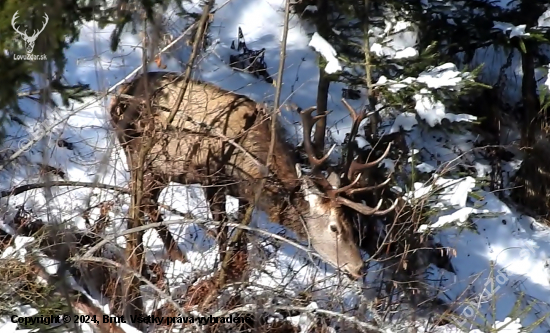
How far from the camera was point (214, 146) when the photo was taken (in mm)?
5523

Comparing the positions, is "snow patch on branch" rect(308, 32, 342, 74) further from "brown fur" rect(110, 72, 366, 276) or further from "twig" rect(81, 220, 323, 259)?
"twig" rect(81, 220, 323, 259)

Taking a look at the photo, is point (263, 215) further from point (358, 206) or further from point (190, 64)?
point (190, 64)

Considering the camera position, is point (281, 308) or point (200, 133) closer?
point (281, 308)

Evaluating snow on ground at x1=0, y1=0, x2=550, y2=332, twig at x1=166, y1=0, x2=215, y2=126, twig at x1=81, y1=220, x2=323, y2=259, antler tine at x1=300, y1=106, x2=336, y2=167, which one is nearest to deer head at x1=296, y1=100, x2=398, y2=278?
antler tine at x1=300, y1=106, x2=336, y2=167

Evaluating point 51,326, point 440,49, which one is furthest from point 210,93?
point 440,49

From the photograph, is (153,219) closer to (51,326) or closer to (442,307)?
(51,326)

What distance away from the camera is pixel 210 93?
5.88 meters

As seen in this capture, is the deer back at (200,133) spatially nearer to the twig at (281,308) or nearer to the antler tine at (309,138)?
the antler tine at (309,138)

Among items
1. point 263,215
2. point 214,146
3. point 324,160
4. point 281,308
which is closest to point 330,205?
point 324,160

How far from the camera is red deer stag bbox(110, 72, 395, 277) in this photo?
5113 mm

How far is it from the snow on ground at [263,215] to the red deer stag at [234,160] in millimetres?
160

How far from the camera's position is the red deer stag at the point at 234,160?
16.8 ft

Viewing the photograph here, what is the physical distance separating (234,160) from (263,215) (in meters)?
0.55

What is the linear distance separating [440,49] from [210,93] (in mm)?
3468
